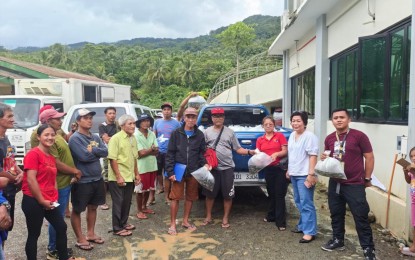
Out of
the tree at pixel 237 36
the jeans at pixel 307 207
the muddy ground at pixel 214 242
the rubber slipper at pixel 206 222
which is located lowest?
the muddy ground at pixel 214 242

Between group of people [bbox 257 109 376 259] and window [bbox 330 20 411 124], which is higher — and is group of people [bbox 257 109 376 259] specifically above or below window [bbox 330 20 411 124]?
below

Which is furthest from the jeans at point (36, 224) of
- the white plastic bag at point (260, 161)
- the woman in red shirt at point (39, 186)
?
the white plastic bag at point (260, 161)

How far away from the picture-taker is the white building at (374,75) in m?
4.98

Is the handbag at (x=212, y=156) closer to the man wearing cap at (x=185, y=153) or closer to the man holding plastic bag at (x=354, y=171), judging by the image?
the man wearing cap at (x=185, y=153)

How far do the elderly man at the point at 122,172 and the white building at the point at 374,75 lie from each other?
11.9 ft

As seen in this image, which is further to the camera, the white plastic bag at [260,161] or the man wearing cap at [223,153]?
the man wearing cap at [223,153]

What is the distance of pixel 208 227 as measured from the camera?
213 inches

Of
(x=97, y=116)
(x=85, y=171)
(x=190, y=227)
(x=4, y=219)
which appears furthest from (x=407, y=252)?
(x=97, y=116)

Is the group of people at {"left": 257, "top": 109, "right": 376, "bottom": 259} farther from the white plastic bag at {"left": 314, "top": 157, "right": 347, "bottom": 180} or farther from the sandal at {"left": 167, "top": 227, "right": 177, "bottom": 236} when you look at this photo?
the sandal at {"left": 167, "top": 227, "right": 177, "bottom": 236}

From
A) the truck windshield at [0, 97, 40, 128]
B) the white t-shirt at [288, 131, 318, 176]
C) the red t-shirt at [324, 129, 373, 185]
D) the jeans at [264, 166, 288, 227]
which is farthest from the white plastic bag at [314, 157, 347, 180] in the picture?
the truck windshield at [0, 97, 40, 128]

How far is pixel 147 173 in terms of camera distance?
19.5ft

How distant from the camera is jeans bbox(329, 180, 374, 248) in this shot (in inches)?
162

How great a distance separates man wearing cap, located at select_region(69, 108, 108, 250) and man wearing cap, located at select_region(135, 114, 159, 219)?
1192mm

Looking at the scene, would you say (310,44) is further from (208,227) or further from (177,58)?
(177,58)
